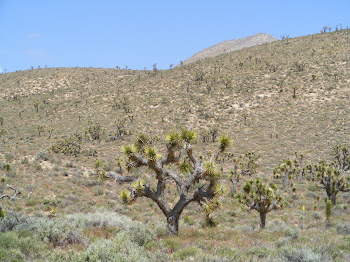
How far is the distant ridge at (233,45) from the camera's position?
155m

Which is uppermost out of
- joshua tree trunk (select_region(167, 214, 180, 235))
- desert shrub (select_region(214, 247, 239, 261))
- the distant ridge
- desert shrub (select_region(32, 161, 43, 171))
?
the distant ridge

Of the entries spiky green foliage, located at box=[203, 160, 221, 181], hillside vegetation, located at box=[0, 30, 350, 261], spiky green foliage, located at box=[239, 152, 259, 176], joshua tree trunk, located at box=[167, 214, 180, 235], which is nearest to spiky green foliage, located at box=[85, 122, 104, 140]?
hillside vegetation, located at box=[0, 30, 350, 261]

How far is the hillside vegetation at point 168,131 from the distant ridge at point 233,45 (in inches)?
2990

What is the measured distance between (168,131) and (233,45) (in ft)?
484

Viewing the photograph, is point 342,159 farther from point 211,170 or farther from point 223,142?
point 211,170

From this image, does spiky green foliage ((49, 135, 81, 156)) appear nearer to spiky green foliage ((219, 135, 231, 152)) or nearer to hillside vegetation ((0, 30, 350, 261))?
hillside vegetation ((0, 30, 350, 261))

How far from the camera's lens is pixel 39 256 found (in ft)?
22.3

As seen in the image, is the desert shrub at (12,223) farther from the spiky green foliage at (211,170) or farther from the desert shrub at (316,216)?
the desert shrub at (316,216)

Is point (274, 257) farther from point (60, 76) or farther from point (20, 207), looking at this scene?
point (60, 76)

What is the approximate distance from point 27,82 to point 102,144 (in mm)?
45895

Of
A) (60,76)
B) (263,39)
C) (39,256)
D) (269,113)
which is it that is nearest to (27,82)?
(60,76)

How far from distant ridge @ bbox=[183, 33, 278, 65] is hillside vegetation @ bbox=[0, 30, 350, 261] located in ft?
249

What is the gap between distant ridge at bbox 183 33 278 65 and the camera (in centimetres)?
15512

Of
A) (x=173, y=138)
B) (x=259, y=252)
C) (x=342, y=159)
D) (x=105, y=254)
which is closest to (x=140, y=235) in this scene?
(x=105, y=254)
